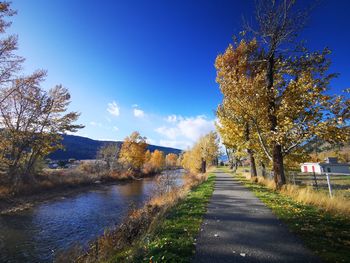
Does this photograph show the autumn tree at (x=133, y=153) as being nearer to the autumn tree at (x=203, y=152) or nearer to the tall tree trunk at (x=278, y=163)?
the autumn tree at (x=203, y=152)

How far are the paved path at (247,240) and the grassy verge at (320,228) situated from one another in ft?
0.91

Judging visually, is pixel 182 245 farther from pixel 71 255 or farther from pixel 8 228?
pixel 8 228

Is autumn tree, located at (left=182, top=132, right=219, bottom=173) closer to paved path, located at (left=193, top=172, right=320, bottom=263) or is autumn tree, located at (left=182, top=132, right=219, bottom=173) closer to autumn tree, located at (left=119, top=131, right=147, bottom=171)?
autumn tree, located at (left=119, top=131, right=147, bottom=171)

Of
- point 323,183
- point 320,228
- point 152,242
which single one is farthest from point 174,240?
point 323,183

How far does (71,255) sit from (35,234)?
5.67 meters

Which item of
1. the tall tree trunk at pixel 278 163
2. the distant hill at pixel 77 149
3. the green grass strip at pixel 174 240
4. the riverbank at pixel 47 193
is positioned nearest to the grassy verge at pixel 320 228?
the green grass strip at pixel 174 240

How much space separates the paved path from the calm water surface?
714 cm

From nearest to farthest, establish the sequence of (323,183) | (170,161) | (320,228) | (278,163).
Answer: (320,228) → (278,163) → (323,183) → (170,161)

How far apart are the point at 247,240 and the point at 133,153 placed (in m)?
50.6

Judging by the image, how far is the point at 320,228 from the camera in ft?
20.5

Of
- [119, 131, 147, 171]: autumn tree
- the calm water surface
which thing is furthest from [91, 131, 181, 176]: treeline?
the calm water surface

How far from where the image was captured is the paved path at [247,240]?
4719 mm

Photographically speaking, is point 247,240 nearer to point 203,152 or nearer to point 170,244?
point 170,244

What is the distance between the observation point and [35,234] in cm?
1201
